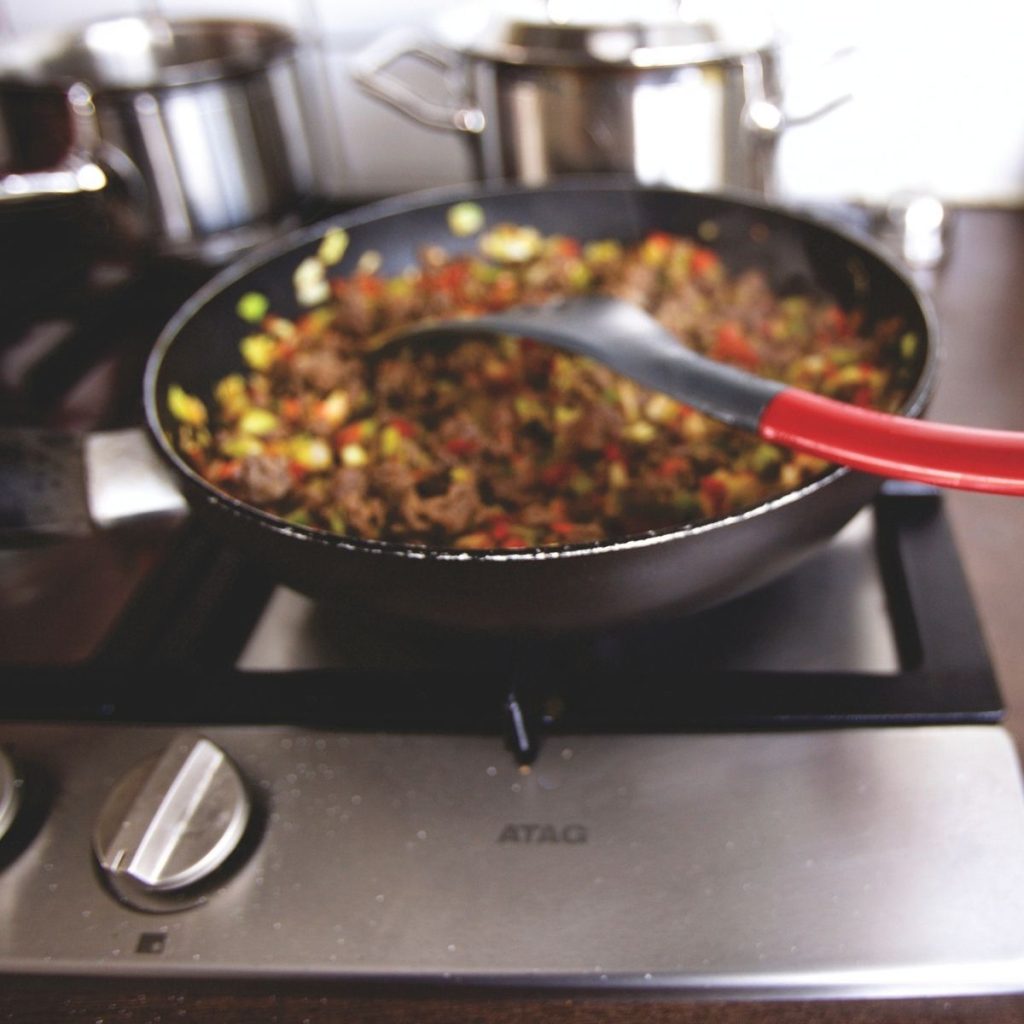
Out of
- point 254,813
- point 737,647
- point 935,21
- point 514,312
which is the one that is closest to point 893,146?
point 935,21

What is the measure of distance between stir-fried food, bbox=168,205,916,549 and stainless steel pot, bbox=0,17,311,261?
247mm

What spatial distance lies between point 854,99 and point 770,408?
2.78ft

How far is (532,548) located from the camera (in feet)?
1.60

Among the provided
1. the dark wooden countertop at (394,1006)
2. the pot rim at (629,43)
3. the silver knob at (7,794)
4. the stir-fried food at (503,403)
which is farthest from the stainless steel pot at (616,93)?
the silver knob at (7,794)

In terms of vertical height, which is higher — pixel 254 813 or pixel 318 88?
pixel 318 88

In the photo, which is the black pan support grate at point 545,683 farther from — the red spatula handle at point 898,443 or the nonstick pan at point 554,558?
the red spatula handle at point 898,443

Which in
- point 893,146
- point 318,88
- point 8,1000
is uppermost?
point 318,88

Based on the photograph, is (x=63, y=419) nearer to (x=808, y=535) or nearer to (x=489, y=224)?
(x=489, y=224)

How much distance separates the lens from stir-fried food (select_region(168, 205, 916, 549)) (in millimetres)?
689

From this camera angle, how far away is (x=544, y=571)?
49cm

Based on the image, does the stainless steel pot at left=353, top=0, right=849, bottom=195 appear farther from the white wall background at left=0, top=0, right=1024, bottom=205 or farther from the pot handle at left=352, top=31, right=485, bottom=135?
the white wall background at left=0, top=0, right=1024, bottom=205

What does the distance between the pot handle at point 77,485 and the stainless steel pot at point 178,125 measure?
0.26 meters

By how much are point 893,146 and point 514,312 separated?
2.43 feet

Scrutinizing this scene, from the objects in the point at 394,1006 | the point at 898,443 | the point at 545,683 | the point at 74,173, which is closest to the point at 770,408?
the point at 898,443
